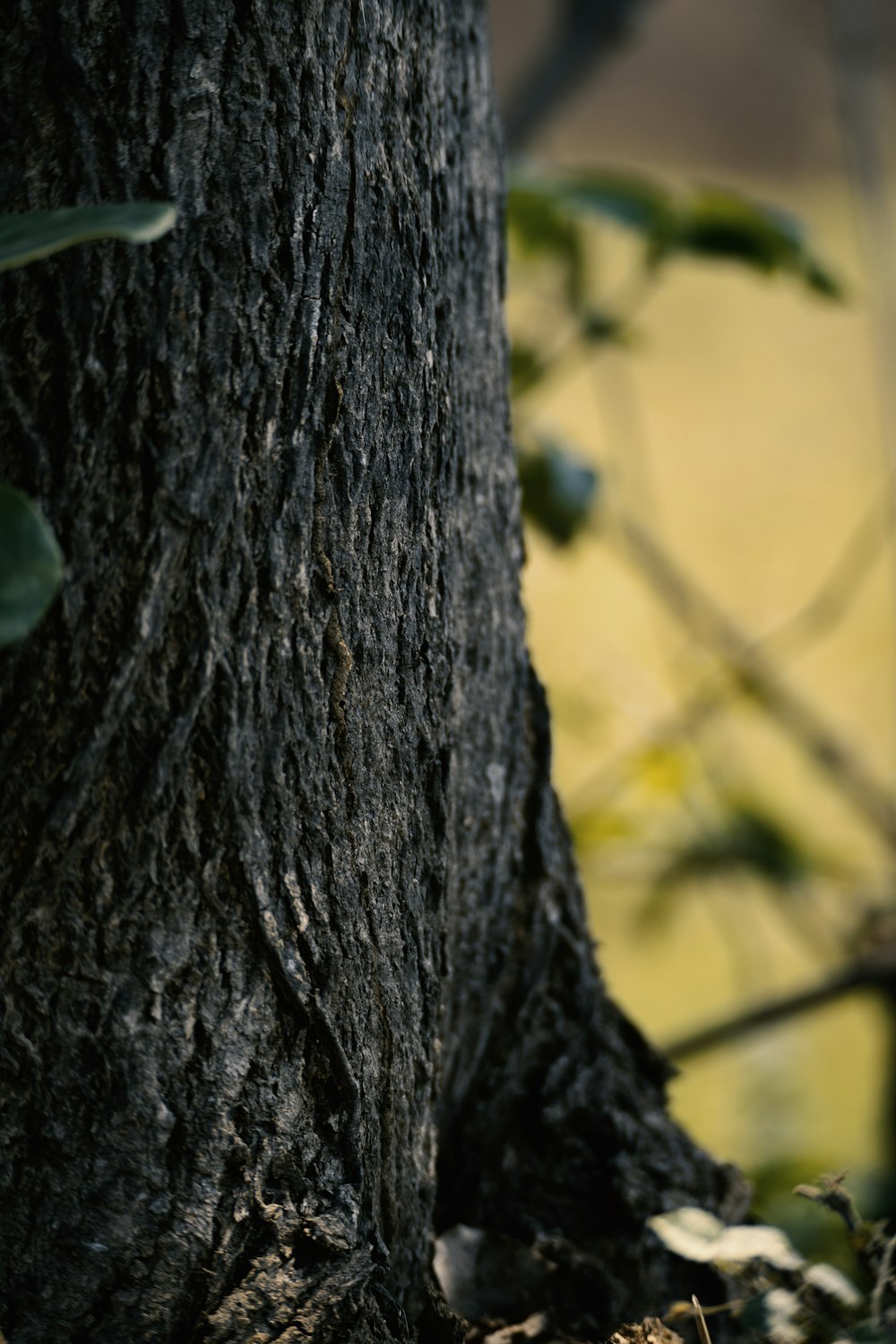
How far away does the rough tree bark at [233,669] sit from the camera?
36 centimetres

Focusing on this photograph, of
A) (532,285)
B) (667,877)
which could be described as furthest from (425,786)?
(667,877)

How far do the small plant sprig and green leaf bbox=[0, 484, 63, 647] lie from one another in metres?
0.33

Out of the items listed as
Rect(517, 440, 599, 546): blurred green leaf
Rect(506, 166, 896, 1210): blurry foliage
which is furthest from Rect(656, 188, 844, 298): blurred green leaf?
Rect(517, 440, 599, 546): blurred green leaf

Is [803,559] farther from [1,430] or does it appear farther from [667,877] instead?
[1,430]

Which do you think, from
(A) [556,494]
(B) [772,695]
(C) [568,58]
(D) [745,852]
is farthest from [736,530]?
(A) [556,494]

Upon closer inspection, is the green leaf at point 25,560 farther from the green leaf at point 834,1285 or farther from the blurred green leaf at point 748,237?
the blurred green leaf at point 748,237

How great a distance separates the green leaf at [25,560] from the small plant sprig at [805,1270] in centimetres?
33

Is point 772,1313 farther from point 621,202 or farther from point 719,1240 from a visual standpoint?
point 621,202

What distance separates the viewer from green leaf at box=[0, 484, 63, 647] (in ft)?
0.93

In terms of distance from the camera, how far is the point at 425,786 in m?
0.45

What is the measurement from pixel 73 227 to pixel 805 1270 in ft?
1.39

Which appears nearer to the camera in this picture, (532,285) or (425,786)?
(425,786)

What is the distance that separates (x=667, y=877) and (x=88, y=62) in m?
1.37

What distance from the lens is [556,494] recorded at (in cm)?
94
